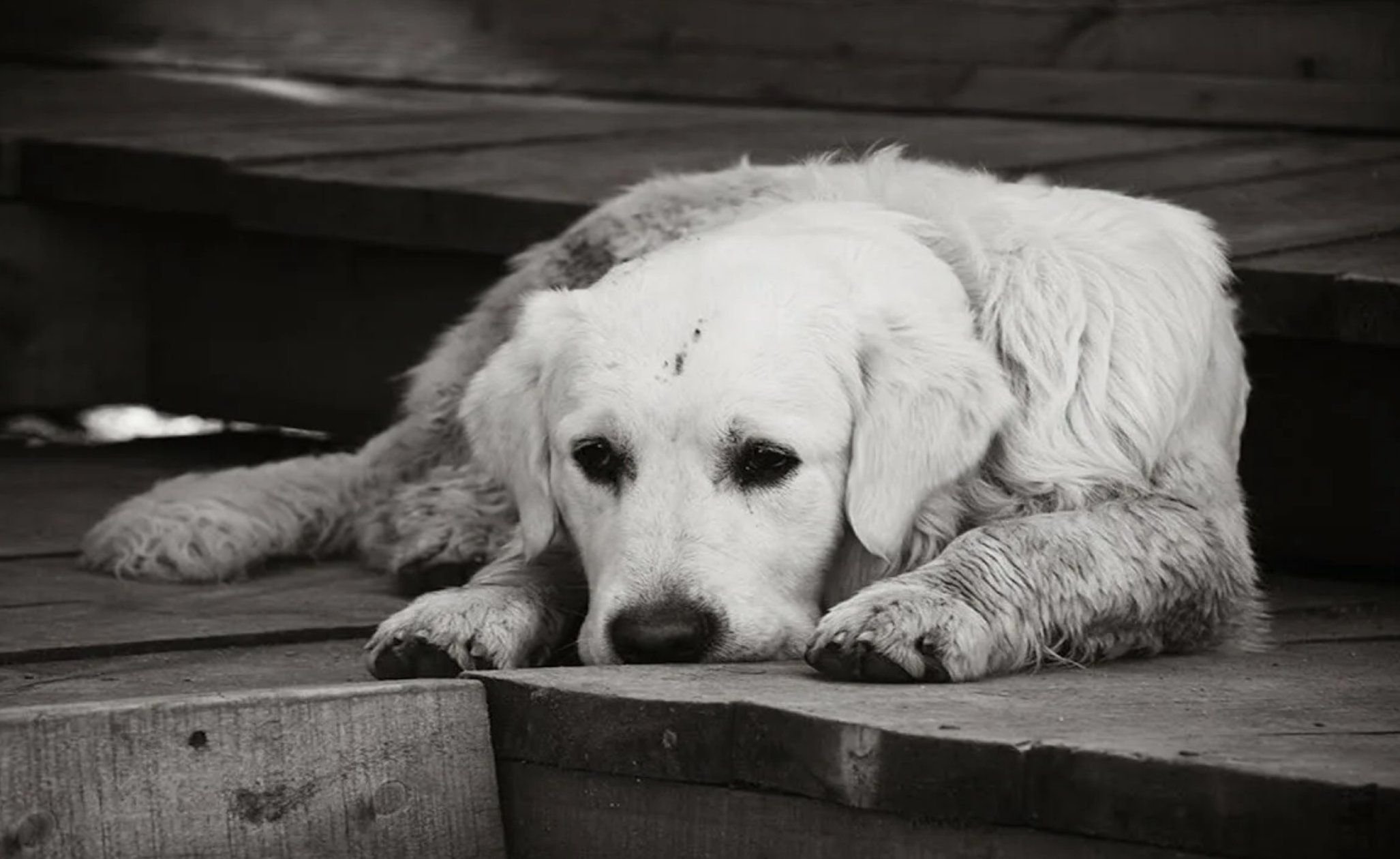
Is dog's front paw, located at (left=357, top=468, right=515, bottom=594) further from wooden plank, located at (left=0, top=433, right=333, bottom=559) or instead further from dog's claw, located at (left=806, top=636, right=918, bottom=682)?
dog's claw, located at (left=806, top=636, right=918, bottom=682)

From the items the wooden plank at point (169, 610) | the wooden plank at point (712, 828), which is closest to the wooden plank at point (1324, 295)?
the wooden plank at point (169, 610)

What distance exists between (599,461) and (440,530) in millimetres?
1102

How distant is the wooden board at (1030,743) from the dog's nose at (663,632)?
0.23ft

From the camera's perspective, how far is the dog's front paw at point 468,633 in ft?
13.3

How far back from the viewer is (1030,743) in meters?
3.18

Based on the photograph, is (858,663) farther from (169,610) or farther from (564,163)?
(564,163)

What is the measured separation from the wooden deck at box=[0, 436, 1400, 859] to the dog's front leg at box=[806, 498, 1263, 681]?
0.07 metres

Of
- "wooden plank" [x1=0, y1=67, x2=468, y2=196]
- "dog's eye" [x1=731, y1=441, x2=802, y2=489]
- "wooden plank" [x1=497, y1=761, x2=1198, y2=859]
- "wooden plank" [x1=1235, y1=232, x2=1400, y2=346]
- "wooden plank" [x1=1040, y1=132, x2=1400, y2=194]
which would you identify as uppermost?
"wooden plank" [x1=0, y1=67, x2=468, y2=196]

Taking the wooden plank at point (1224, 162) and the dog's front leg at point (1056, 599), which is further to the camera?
the wooden plank at point (1224, 162)

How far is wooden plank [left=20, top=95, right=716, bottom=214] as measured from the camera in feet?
22.8

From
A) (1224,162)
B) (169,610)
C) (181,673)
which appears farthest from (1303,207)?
(181,673)

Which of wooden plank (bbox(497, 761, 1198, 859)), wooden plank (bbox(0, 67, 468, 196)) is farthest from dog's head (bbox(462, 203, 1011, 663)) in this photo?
wooden plank (bbox(0, 67, 468, 196))

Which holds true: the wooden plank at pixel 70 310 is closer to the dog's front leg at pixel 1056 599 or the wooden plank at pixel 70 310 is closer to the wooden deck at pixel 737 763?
the wooden deck at pixel 737 763

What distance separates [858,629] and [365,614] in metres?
1.34
